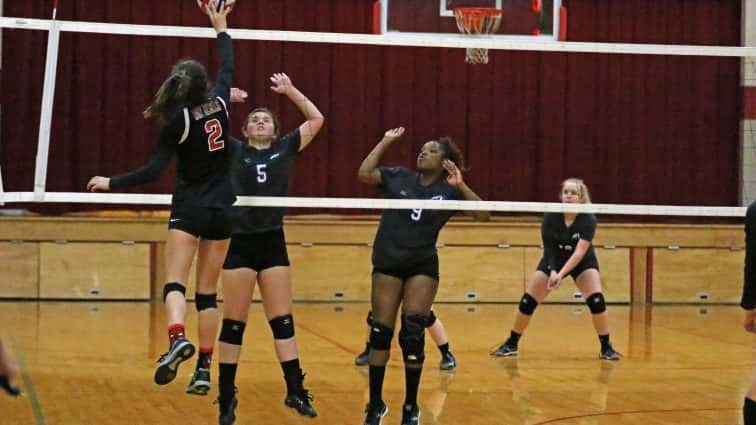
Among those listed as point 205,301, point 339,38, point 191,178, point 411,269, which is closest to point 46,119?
point 191,178

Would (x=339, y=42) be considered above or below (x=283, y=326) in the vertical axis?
above

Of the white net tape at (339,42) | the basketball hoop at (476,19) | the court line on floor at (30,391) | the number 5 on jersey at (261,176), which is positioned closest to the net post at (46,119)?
the white net tape at (339,42)

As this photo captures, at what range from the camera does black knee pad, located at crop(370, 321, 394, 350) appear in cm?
786

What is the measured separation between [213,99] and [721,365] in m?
6.28

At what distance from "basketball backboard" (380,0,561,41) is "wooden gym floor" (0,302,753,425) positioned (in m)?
3.08

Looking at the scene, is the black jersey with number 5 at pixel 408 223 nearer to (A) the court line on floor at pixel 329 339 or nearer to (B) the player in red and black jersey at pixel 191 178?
(B) the player in red and black jersey at pixel 191 178

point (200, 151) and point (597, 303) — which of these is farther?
point (597, 303)

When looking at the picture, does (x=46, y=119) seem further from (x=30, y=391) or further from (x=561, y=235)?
(x=561, y=235)

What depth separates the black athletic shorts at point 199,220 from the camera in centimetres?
742

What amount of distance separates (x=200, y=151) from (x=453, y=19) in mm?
5386

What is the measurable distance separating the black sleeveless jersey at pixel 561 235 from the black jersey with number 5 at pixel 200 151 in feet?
16.2

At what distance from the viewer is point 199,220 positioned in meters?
7.44

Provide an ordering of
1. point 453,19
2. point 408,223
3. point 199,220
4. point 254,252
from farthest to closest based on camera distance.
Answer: point 453,19 < point 408,223 < point 254,252 < point 199,220

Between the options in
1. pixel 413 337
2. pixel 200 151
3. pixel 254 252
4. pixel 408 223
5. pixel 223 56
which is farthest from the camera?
pixel 408 223
